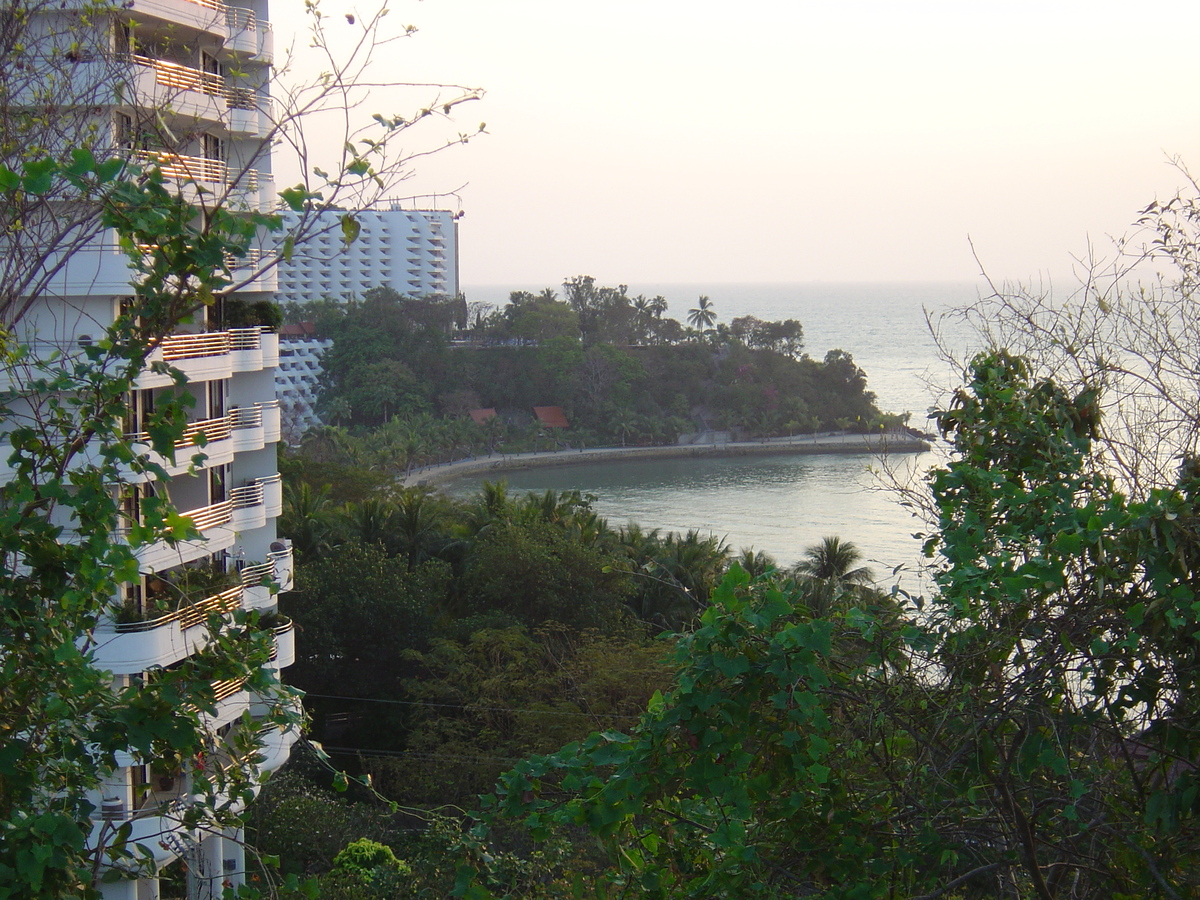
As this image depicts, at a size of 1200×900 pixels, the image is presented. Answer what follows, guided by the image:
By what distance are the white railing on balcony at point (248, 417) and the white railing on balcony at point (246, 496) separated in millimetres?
656

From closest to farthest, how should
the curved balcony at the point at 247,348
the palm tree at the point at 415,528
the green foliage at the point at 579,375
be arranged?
the curved balcony at the point at 247,348 < the palm tree at the point at 415,528 < the green foliage at the point at 579,375

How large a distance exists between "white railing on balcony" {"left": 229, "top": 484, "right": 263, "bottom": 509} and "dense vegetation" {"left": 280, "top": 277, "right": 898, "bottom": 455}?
42698mm

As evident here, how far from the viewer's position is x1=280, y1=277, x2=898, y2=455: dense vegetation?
5597cm

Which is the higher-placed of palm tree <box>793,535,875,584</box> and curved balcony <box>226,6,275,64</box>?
curved balcony <box>226,6,275,64</box>

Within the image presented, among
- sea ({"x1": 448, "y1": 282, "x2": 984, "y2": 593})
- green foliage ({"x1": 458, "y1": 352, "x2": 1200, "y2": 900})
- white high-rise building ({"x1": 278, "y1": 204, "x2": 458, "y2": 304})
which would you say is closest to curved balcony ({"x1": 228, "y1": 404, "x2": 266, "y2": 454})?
green foliage ({"x1": 458, "y1": 352, "x2": 1200, "y2": 900})

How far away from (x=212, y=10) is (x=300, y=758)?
9.90 metres

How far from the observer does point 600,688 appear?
13.4 metres

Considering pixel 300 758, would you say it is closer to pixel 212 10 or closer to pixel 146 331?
pixel 212 10

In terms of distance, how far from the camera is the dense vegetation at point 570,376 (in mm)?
55969

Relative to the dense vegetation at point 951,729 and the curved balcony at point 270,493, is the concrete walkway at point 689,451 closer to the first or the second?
the curved balcony at point 270,493

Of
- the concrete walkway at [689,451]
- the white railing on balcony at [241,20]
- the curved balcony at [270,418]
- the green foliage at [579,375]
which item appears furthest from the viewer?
the green foliage at [579,375]

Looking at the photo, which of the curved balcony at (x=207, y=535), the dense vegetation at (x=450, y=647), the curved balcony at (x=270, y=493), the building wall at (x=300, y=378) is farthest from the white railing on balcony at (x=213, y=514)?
the building wall at (x=300, y=378)

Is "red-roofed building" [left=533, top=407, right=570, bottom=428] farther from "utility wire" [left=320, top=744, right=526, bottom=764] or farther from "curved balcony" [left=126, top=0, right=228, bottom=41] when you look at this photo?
"curved balcony" [left=126, top=0, right=228, bottom=41]

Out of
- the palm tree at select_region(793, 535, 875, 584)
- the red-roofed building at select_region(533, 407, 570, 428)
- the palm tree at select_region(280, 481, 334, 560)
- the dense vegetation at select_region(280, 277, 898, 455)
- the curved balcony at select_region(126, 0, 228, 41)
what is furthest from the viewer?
the red-roofed building at select_region(533, 407, 570, 428)
